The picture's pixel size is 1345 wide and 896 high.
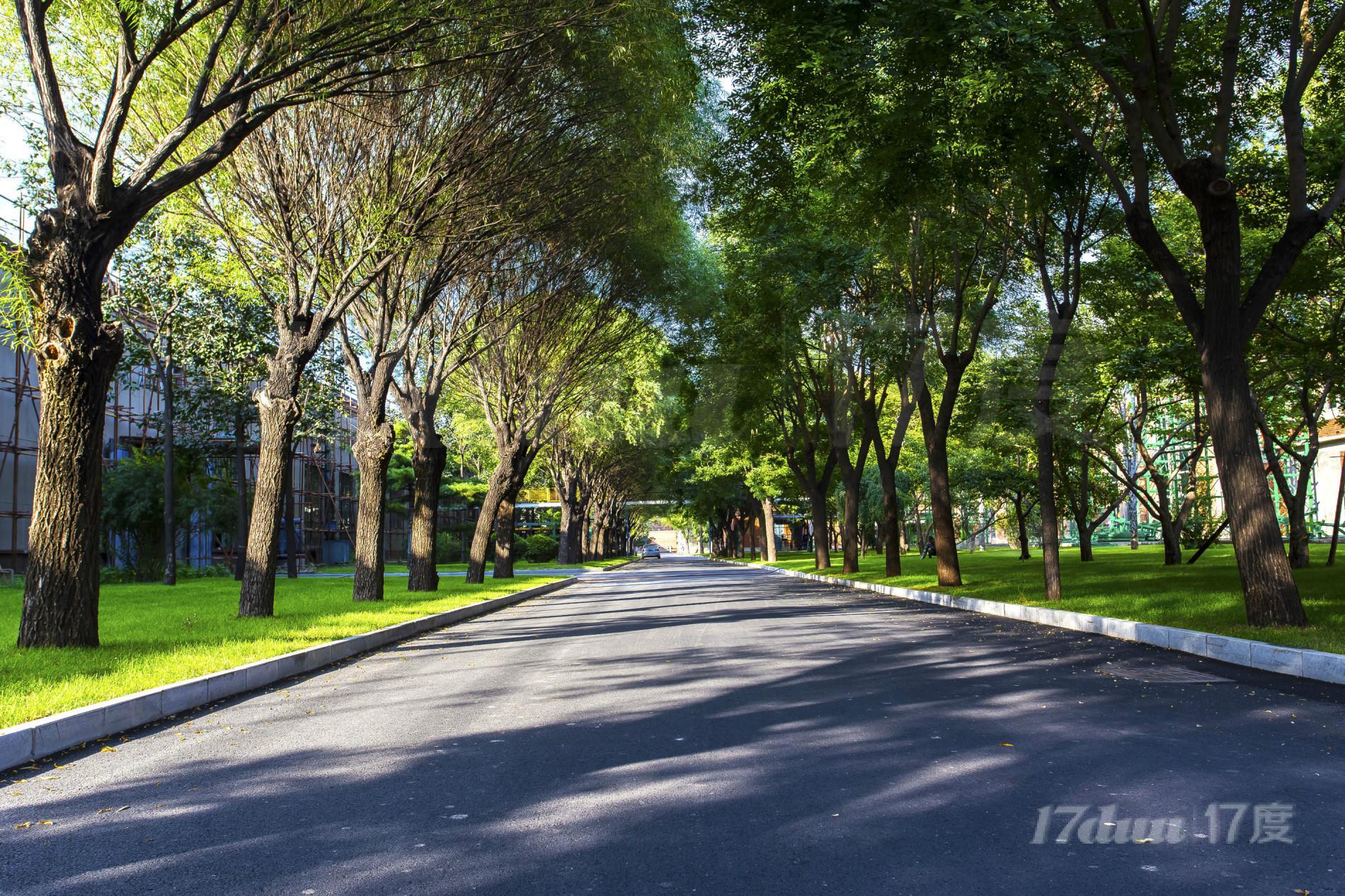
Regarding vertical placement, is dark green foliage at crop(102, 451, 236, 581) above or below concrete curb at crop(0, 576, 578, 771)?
above

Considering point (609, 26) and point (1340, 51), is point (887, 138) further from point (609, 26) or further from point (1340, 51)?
point (1340, 51)

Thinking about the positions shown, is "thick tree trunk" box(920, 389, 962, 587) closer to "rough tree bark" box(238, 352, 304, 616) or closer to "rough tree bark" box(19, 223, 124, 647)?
"rough tree bark" box(238, 352, 304, 616)

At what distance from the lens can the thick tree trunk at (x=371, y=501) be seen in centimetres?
2019

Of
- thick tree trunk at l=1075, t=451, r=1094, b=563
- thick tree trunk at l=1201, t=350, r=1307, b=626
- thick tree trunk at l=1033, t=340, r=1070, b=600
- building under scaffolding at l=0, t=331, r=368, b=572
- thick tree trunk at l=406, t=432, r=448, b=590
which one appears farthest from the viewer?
building under scaffolding at l=0, t=331, r=368, b=572

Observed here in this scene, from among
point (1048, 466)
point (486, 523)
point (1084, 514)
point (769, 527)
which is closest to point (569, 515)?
point (769, 527)

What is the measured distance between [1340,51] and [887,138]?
759 centimetres

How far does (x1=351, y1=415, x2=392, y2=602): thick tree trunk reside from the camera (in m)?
20.2

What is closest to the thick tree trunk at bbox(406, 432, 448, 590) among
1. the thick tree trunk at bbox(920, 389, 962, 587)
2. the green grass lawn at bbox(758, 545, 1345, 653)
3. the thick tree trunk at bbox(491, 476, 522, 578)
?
the thick tree trunk at bbox(491, 476, 522, 578)

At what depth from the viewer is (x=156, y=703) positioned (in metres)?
7.86

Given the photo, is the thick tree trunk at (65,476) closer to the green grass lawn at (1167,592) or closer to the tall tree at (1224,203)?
the tall tree at (1224,203)

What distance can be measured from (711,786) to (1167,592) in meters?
14.3

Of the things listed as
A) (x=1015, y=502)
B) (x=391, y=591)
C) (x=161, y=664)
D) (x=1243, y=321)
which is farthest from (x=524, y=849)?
(x=1015, y=502)

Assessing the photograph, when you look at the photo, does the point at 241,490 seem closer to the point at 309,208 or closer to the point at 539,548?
the point at 309,208

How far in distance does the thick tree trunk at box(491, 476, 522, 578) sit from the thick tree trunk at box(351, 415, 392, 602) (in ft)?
38.1
